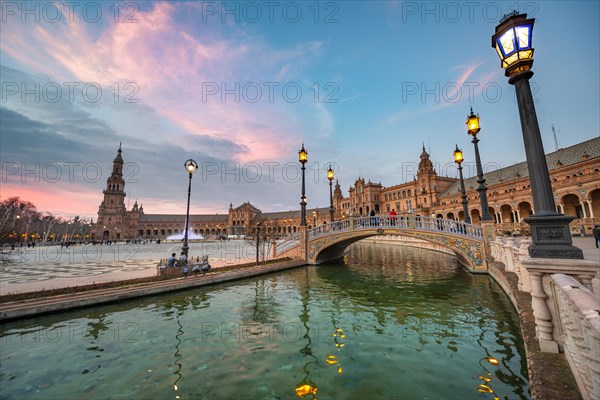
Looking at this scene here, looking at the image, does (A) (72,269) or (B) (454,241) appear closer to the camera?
(B) (454,241)

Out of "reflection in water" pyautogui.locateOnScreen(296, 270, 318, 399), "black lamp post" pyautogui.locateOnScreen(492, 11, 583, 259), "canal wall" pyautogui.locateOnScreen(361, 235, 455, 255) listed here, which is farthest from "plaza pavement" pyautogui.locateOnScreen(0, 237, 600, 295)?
"canal wall" pyautogui.locateOnScreen(361, 235, 455, 255)

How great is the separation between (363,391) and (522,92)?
6.29 metres

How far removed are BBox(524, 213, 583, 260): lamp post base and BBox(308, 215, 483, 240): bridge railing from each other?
1317cm

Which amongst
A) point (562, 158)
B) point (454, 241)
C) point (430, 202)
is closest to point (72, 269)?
point (454, 241)

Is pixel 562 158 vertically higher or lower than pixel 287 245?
higher

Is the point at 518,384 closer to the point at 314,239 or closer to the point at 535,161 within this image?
the point at 535,161

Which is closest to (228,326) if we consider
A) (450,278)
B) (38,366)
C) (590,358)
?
(38,366)

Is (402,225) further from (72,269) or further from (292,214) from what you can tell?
(292,214)

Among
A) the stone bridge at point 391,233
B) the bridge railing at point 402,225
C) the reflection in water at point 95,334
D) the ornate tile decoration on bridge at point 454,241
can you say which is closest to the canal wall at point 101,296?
the reflection in water at point 95,334

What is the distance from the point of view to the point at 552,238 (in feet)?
13.7

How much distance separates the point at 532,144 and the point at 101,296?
1394 cm

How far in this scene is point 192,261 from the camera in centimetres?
1606

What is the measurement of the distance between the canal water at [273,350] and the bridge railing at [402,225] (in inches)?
237

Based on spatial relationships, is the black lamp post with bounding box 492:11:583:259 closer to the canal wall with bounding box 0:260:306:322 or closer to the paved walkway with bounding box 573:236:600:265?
the paved walkway with bounding box 573:236:600:265
